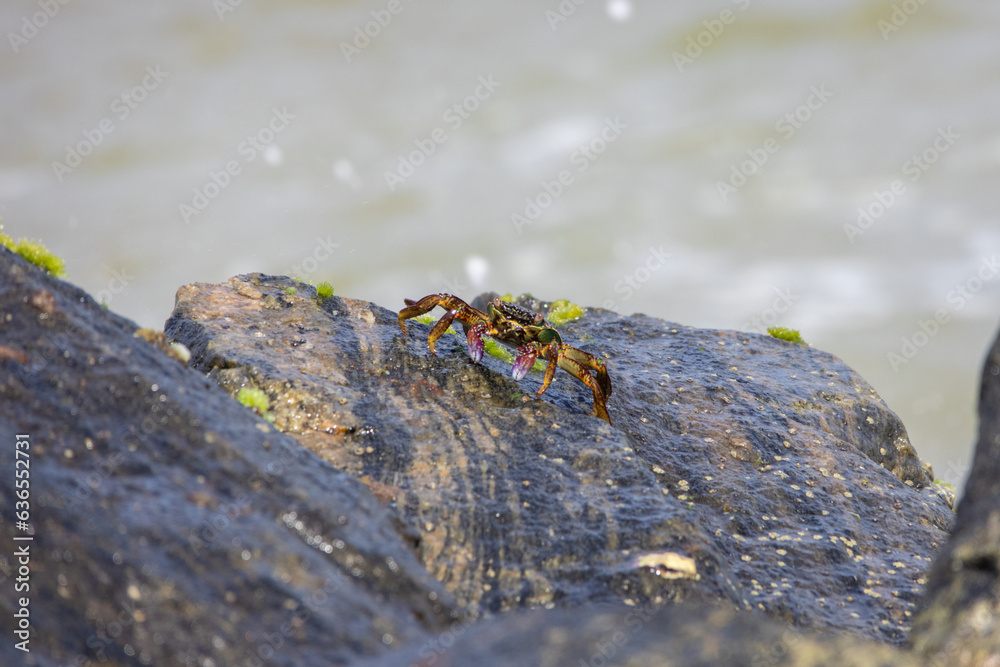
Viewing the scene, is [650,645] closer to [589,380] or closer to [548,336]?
[589,380]

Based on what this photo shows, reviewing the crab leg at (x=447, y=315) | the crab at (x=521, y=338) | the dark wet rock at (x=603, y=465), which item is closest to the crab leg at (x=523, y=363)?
the crab at (x=521, y=338)

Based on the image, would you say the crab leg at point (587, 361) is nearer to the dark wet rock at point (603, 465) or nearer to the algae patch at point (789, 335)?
the dark wet rock at point (603, 465)

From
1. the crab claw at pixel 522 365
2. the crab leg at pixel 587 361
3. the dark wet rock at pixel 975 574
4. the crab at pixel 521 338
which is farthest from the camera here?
the crab leg at pixel 587 361

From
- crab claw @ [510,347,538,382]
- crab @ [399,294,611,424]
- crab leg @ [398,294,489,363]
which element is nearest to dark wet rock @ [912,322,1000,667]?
crab @ [399,294,611,424]

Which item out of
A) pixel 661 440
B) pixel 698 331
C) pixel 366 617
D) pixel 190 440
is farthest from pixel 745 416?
pixel 190 440

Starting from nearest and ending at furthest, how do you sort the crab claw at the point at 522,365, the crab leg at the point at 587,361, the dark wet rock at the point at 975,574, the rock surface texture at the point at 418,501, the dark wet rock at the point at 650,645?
the dark wet rock at the point at 650,645 → the dark wet rock at the point at 975,574 → the rock surface texture at the point at 418,501 → the crab claw at the point at 522,365 → the crab leg at the point at 587,361

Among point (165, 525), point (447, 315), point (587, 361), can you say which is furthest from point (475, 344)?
point (165, 525)

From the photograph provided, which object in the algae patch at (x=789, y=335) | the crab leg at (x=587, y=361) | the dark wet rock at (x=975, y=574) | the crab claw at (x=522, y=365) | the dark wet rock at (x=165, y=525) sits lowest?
the dark wet rock at (x=165, y=525)

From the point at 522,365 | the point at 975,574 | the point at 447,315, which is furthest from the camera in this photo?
the point at 447,315
